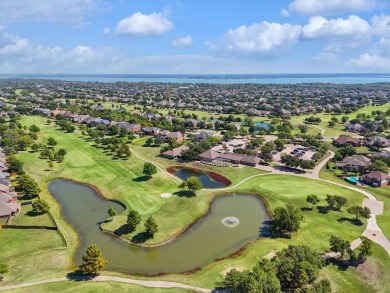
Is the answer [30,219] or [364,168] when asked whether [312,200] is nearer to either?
[364,168]

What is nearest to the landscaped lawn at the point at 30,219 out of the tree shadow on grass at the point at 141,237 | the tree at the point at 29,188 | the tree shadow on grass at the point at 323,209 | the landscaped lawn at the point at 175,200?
the landscaped lawn at the point at 175,200

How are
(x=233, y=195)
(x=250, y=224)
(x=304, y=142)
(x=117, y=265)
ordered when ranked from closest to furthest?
(x=117, y=265), (x=250, y=224), (x=233, y=195), (x=304, y=142)

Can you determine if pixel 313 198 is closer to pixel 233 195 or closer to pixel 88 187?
pixel 233 195

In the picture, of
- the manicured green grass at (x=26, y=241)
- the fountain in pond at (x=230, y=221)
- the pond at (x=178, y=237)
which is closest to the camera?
the pond at (x=178, y=237)

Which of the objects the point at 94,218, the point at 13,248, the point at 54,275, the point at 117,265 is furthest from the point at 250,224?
the point at 13,248

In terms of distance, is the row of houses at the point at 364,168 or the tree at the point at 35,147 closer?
the row of houses at the point at 364,168

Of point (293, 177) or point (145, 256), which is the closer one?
point (145, 256)

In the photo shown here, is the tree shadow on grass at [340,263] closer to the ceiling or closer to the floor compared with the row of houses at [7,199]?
closer to the floor

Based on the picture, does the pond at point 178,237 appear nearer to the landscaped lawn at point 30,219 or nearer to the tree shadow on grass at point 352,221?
the landscaped lawn at point 30,219

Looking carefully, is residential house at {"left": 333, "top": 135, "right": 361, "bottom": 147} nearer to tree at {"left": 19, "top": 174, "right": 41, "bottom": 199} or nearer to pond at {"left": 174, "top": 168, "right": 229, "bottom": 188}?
pond at {"left": 174, "top": 168, "right": 229, "bottom": 188}
